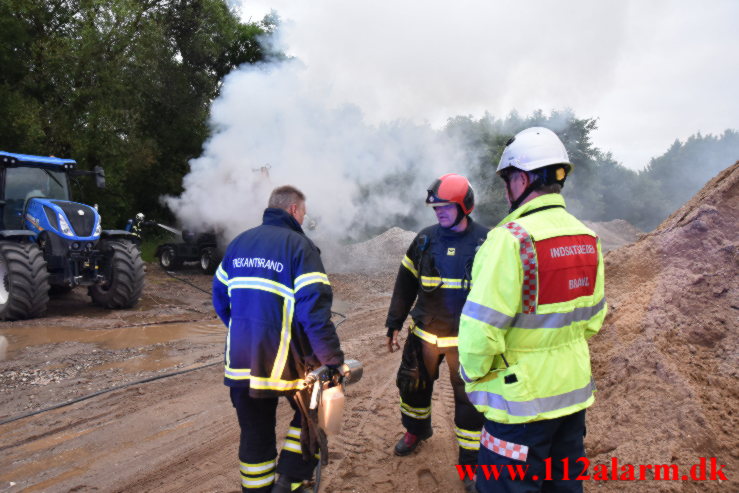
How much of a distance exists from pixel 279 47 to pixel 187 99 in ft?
14.4

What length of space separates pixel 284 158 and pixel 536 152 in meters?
13.4

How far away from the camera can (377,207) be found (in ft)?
62.5

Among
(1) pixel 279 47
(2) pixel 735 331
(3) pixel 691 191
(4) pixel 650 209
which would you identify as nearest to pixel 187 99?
(1) pixel 279 47

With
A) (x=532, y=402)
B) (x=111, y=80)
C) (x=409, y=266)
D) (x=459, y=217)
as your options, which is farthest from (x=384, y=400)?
(x=111, y=80)

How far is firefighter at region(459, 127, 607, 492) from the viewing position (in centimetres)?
203

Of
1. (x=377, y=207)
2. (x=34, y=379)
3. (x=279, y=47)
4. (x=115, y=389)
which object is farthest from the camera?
(x=279, y=47)

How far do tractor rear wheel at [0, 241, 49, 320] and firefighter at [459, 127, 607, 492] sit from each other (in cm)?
814

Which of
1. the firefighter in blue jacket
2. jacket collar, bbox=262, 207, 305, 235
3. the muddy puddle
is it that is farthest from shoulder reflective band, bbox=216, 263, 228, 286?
the muddy puddle

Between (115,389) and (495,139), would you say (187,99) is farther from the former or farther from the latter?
(115,389)

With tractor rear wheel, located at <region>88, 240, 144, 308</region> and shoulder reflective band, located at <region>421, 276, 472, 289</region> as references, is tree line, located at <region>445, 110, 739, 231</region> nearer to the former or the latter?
tractor rear wheel, located at <region>88, 240, 144, 308</region>

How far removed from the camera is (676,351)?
420 cm

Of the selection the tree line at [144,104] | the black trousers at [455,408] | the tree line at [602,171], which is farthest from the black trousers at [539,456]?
the tree line at [602,171]

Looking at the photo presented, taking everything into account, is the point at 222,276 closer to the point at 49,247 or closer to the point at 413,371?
the point at 413,371

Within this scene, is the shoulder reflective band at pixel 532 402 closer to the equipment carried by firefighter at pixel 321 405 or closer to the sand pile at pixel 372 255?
the equipment carried by firefighter at pixel 321 405
